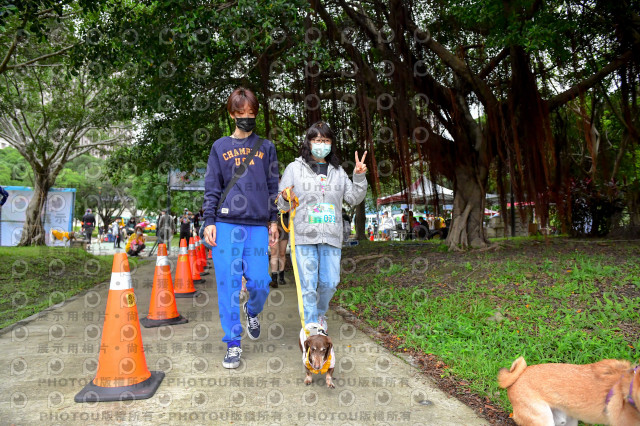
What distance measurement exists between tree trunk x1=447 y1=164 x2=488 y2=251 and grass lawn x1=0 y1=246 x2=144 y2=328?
278 inches

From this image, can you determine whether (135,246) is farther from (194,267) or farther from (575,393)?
(575,393)

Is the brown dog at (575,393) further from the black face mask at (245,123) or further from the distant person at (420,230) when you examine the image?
the distant person at (420,230)

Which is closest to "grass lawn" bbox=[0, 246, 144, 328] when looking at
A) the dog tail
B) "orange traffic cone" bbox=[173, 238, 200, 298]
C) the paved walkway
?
"orange traffic cone" bbox=[173, 238, 200, 298]

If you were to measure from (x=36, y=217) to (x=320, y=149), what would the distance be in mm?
17248

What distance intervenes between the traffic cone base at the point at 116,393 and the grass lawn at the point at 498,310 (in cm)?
180

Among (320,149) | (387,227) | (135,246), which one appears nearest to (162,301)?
(320,149)

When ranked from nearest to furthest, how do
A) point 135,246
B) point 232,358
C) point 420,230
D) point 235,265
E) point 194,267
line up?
point 232,358 < point 235,265 < point 194,267 < point 135,246 < point 420,230

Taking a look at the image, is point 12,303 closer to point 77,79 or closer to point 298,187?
point 298,187

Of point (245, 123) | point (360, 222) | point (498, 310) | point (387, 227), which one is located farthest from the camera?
point (387, 227)

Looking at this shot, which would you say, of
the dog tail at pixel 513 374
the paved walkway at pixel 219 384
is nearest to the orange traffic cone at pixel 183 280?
the paved walkway at pixel 219 384

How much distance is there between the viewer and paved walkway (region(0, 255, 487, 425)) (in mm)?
2395

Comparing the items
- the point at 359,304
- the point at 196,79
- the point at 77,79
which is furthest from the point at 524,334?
the point at 77,79

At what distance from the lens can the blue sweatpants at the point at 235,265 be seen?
327cm

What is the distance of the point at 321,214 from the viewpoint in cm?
335
